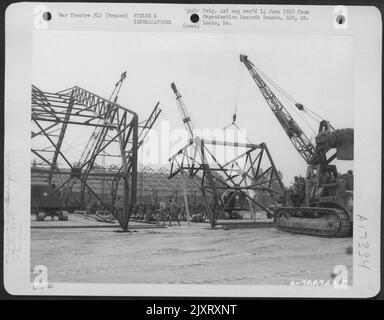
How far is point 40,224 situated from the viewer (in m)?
2.82

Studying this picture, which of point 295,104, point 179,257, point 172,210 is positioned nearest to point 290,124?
point 295,104

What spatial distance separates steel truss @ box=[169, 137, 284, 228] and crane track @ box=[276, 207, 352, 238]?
0.17 m

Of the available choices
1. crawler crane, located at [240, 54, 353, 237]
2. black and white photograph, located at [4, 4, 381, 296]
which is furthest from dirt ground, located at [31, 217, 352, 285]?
crawler crane, located at [240, 54, 353, 237]

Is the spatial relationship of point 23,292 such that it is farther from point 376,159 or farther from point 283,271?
point 376,159

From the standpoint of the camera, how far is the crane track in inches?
113

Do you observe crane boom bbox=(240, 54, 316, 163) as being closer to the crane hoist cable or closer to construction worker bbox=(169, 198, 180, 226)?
the crane hoist cable

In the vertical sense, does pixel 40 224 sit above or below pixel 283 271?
above

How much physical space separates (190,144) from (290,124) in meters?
0.84

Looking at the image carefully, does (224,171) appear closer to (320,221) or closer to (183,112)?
(183,112)

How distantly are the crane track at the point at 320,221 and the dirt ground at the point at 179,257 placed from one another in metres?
0.06

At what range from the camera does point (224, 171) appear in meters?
3.06

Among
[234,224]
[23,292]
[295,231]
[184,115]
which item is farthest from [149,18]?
[23,292]

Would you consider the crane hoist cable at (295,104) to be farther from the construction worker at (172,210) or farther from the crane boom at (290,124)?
the construction worker at (172,210)
